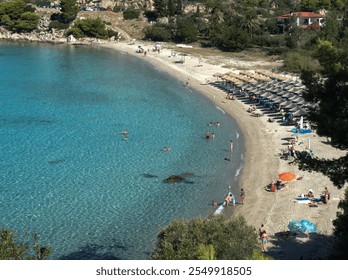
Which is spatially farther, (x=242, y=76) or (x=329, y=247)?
(x=242, y=76)

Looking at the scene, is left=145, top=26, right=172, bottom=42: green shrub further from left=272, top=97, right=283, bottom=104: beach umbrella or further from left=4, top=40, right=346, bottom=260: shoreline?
left=272, top=97, right=283, bottom=104: beach umbrella

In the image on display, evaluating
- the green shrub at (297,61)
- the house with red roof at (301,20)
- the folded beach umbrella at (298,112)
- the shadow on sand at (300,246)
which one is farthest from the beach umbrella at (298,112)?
the house with red roof at (301,20)

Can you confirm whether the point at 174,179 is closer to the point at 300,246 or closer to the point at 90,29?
the point at 300,246

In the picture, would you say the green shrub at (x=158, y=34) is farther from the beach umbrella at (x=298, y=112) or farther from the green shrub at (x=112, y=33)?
the beach umbrella at (x=298, y=112)

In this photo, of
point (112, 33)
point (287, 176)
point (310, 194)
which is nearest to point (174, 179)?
point (287, 176)

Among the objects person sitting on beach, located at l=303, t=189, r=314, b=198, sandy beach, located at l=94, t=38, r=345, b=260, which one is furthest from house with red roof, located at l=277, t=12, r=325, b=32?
person sitting on beach, located at l=303, t=189, r=314, b=198
